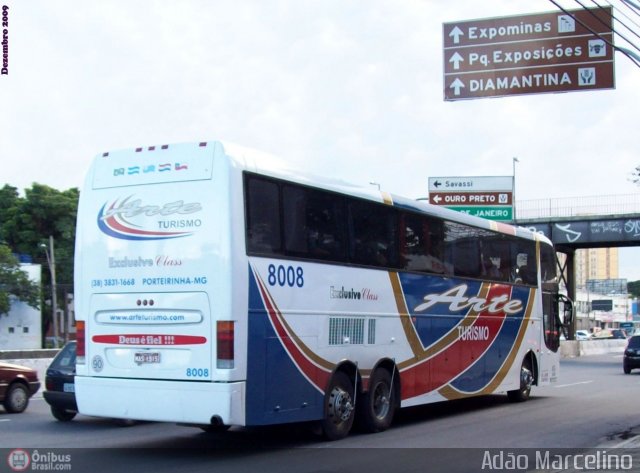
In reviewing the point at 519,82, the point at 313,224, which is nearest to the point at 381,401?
the point at 313,224

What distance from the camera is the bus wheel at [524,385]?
1891cm

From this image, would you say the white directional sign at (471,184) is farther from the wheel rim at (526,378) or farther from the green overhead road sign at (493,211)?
the wheel rim at (526,378)

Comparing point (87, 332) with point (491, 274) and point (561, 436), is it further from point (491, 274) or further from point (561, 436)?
point (491, 274)

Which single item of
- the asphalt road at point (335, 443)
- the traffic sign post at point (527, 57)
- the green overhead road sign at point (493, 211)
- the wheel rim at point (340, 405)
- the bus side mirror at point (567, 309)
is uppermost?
the traffic sign post at point (527, 57)

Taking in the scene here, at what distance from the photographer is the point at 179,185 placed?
10766 millimetres

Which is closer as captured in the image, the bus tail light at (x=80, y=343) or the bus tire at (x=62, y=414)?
the bus tail light at (x=80, y=343)

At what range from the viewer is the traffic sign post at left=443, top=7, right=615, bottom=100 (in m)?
15.3

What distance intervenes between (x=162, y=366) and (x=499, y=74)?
8415 mm

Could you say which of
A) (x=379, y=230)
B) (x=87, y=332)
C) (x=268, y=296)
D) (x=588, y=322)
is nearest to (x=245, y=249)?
(x=268, y=296)

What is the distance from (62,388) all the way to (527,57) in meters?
10.1

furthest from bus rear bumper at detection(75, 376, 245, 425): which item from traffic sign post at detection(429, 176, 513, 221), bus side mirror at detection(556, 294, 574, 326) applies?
traffic sign post at detection(429, 176, 513, 221)

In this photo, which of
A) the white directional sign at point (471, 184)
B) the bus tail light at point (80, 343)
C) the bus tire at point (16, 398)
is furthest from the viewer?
the white directional sign at point (471, 184)

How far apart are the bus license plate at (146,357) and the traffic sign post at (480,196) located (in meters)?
24.5

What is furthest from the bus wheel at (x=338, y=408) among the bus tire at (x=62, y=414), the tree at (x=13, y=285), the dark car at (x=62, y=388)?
the tree at (x=13, y=285)
